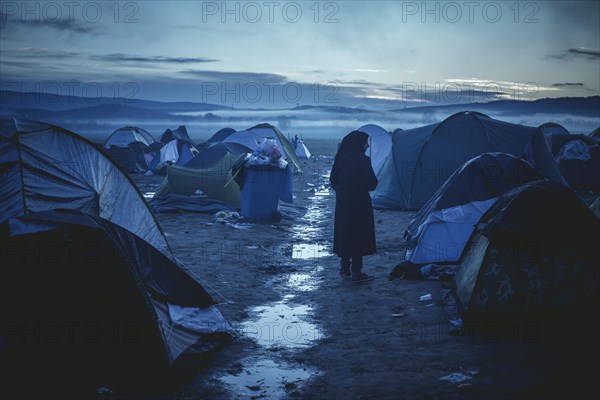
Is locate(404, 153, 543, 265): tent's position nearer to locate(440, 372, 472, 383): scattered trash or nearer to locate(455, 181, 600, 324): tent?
locate(455, 181, 600, 324): tent

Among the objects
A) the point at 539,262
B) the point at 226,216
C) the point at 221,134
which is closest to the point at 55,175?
the point at 539,262

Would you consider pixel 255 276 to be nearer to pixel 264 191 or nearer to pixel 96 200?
pixel 96 200

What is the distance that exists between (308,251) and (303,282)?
2.52 m

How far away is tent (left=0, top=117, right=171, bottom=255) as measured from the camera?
689cm

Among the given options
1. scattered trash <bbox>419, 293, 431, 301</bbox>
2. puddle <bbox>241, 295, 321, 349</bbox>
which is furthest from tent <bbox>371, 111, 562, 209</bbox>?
puddle <bbox>241, 295, 321, 349</bbox>

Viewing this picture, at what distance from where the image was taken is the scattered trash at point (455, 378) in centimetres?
541

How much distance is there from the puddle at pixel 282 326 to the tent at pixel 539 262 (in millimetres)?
1839

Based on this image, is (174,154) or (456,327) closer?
(456,327)

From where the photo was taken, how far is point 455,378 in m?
5.46

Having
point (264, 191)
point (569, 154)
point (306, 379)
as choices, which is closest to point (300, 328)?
point (306, 379)

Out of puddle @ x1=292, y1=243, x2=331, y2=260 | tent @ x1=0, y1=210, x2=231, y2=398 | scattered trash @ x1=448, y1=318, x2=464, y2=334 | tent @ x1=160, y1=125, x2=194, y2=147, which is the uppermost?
tent @ x1=160, y1=125, x2=194, y2=147

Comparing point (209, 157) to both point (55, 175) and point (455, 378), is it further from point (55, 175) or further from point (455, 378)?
point (455, 378)

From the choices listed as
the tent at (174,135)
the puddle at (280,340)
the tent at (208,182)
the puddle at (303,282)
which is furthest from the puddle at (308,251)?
the tent at (174,135)

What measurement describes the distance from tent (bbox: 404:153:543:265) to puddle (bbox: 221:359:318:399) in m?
4.22
